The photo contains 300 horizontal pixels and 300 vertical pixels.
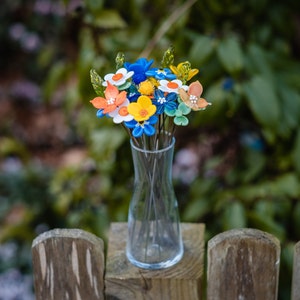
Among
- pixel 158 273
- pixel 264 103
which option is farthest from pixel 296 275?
pixel 264 103

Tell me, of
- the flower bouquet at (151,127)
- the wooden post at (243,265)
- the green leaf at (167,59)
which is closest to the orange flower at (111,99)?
the flower bouquet at (151,127)

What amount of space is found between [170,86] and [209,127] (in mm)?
1460

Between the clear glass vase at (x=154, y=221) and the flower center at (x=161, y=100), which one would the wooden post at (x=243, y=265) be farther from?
the flower center at (x=161, y=100)

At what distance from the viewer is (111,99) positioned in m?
1.23

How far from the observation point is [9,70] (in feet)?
14.4

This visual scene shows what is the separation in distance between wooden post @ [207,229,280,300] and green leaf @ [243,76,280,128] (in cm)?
100

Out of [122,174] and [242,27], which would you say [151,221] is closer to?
[122,174]

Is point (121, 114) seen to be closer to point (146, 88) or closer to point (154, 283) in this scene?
point (146, 88)

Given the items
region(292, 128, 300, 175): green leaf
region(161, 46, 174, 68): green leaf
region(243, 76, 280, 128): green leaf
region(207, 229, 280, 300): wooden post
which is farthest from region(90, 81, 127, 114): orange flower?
region(292, 128, 300, 175): green leaf

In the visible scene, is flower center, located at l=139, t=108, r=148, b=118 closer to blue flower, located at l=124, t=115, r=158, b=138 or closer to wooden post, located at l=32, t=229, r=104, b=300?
blue flower, located at l=124, t=115, r=158, b=138

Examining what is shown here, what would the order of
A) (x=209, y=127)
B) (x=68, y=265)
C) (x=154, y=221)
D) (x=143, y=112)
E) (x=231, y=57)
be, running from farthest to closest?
(x=209, y=127) → (x=231, y=57) → (x=154, y=221) → (x=68, y=265) → (x=143, y=112)

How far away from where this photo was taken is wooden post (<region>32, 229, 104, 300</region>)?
4.20 feet

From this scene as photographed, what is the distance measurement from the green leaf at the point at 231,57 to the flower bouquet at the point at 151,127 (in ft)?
2.95

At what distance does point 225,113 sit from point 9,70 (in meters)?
2.33
